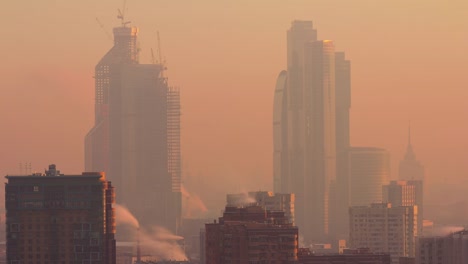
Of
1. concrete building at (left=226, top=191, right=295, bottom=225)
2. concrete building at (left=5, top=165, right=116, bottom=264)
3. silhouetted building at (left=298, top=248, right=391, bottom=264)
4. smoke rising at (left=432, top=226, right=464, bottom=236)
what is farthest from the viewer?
concrete building at (left=226, top=191, right=295, bottom=225)

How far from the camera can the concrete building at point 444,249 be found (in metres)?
130

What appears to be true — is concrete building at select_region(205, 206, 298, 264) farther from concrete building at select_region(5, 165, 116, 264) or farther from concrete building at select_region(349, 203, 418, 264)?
concrete building at select_region(349, 203, 418, 264)

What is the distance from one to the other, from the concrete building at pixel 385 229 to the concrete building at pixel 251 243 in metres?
48.9

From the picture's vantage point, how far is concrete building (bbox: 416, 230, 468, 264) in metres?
130

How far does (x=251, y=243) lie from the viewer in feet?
370

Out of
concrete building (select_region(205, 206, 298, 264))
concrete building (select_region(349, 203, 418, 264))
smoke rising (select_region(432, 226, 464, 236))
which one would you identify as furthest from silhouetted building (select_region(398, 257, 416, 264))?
concrete building (select_region(205, 206, 298, 264))

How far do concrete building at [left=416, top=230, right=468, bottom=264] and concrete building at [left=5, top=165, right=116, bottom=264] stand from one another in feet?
102

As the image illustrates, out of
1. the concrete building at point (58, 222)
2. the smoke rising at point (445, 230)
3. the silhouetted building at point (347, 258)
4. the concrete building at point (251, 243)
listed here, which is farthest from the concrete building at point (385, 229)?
the concrete building at point (58, 222)

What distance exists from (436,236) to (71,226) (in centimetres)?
4658

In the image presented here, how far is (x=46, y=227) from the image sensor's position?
343ft

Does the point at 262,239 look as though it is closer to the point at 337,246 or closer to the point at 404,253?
the point at 404,253

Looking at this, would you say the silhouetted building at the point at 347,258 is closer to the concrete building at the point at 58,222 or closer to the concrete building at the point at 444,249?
the concrete building at the point at 444,249

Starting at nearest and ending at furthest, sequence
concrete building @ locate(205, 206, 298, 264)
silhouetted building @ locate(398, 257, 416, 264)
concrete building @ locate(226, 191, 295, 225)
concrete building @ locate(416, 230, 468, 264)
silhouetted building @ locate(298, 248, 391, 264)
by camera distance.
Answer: concrete building @ locate(205, 206, 298, 264)
silhouetted building @ locate(298, 248, 391, 264)
concrete building @ locate(416, 230, 468, 264)
silhouetted building @ locate(398, 257, 416, 264)
concrete building @ locate(226, 191, 295, 225)

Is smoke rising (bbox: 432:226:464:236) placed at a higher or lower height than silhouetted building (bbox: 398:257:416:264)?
higher
